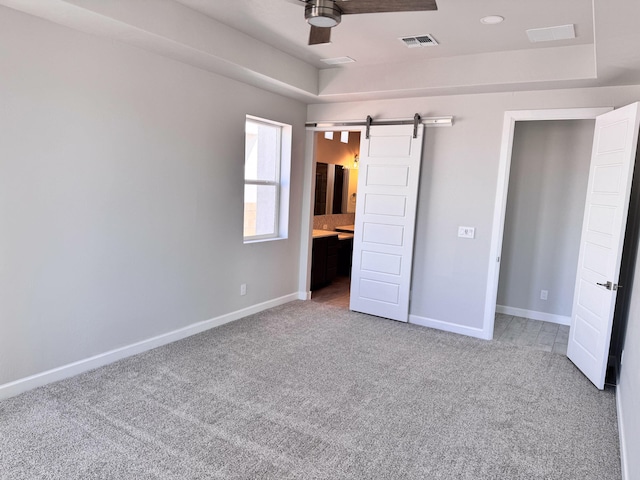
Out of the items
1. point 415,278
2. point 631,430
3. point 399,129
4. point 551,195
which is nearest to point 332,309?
point 415,278

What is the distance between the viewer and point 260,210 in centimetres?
505

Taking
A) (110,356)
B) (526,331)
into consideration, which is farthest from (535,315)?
(110,356)

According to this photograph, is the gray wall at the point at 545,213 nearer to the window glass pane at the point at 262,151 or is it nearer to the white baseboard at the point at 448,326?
the white baseboard at the point at 448,326

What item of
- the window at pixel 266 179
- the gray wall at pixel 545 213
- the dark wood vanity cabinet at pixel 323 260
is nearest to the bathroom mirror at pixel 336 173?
the dark wood vanity cabinet at pixel 323 260

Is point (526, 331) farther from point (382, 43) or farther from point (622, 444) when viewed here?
point (382, 43)

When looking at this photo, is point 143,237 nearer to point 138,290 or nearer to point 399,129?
point 138,290

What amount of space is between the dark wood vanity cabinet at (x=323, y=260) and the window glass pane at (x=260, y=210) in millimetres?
882

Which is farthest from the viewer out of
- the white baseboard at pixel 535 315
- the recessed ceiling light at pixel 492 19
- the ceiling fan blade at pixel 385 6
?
the white baseboard at pixel 535 315

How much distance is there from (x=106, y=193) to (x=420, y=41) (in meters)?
2.86

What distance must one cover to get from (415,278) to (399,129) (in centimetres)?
166

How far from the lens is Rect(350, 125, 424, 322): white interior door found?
4.71m

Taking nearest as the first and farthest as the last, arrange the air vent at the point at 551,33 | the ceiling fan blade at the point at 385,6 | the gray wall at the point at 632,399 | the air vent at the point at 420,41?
1. the gray wall at the point at 632,399
2. the ceiling fan blade at the point at 385,6
3. the air vent at the point at 551,33
4. the air vent at the point at 420,41

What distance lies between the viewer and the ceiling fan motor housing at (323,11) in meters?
2.43

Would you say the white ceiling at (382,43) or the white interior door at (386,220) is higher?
the white ceiling at (382,43)
